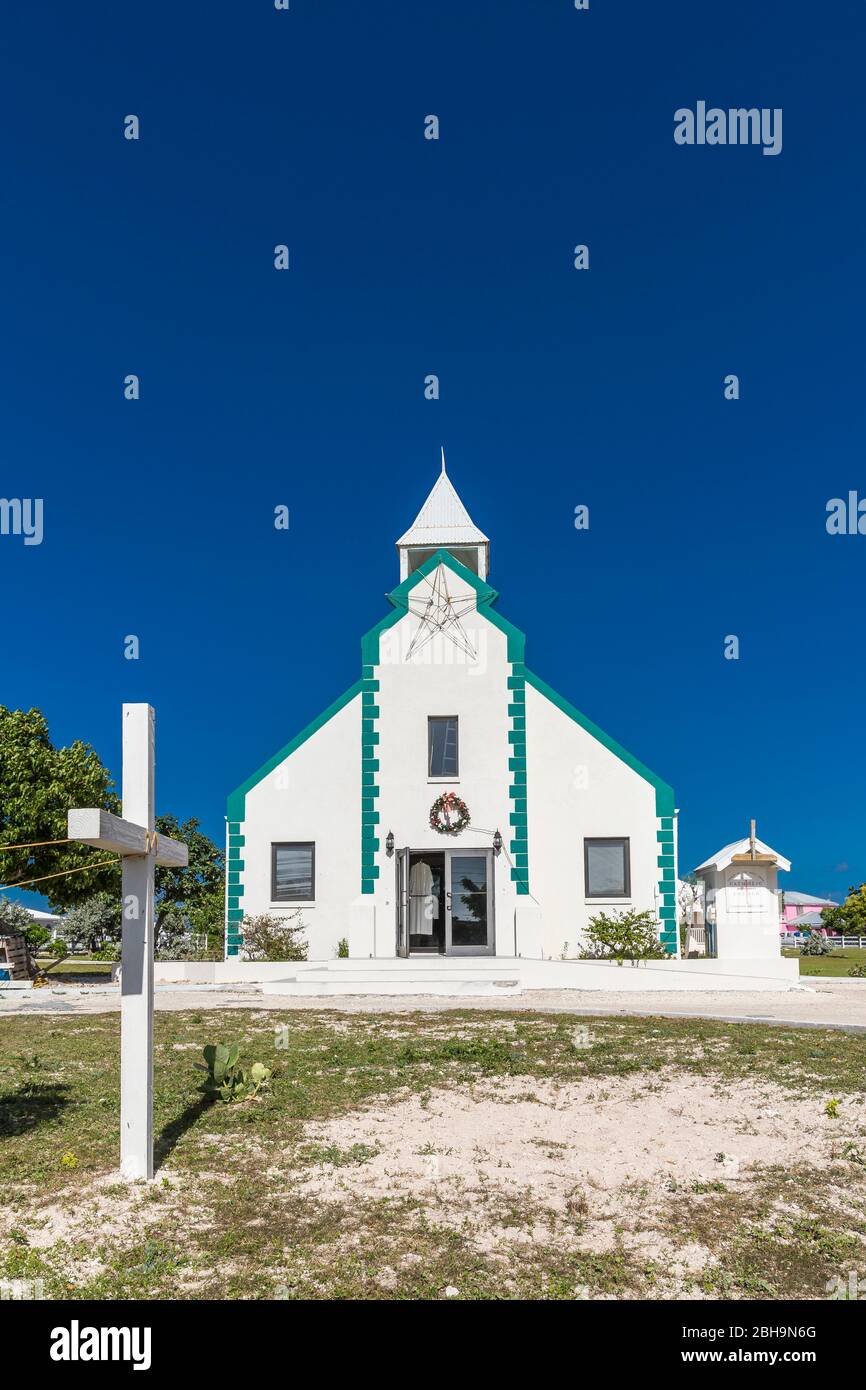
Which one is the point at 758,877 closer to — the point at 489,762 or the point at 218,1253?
the point at 489,762

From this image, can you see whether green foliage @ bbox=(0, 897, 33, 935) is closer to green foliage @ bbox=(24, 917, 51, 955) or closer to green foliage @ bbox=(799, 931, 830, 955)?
green foliage @ bbox=(24, 917, 51, 955)

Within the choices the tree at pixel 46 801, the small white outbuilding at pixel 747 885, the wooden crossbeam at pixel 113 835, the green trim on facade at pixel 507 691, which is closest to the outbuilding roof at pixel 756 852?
the small white outbuilding at pixel 747 885

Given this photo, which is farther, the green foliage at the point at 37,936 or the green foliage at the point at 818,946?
the green foliage at the point at 818,946

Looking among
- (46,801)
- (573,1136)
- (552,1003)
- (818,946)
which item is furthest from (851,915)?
(573,1136)

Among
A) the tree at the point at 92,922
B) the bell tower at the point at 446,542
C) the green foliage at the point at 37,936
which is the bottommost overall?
the green foliage at the point at 37,936

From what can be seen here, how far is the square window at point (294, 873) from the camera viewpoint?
2342 centimetres

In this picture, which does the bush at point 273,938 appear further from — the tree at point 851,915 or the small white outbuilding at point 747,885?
the tree at point 851,915

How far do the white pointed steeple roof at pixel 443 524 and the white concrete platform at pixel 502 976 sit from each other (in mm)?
10432

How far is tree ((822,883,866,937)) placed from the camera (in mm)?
47094

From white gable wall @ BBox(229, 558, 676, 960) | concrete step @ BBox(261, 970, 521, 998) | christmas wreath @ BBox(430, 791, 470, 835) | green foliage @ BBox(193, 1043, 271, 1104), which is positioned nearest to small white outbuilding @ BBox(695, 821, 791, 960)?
white gable wall @ BBox(229, 558, 676, 960)

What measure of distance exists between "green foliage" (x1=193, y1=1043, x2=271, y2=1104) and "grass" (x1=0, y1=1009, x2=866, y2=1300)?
0.17m

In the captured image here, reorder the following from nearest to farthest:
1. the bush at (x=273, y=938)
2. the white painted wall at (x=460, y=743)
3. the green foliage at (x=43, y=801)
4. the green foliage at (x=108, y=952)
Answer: the green foliage at (x=43, y=801), the white painted wall at (x=460, y=743), the bush at (x=273, y=938), the green foliage at (x=108, y=952)

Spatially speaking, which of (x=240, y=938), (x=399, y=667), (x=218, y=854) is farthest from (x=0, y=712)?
(x=218, y=854)

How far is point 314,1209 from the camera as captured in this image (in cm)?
576
